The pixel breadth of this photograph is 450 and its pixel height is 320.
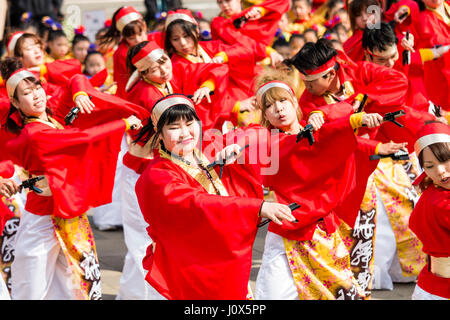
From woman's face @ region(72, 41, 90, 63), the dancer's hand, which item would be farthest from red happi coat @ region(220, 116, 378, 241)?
woman's face @ region(72, 41, 90, 63)

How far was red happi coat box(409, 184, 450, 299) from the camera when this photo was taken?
3891 mm

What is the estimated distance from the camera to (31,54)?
639cm

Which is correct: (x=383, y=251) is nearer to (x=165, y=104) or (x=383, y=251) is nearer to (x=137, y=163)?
(x=137, y=163)

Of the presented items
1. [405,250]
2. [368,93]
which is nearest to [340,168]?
[368,93]

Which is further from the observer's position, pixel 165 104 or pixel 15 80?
pixel 15 80

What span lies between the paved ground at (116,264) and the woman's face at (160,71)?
1516 mm

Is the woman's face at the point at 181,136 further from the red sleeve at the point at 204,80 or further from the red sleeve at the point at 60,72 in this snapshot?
the red sleeve at the point at 60,72

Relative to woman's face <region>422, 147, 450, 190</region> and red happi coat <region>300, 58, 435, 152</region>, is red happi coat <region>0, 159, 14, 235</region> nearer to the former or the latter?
red happi coat <region>300, 58, 435, 152</region>

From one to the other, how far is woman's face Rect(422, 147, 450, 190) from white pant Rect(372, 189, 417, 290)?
164 cm

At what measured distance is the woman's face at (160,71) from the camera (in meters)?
5.24

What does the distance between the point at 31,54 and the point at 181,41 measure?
1358mm

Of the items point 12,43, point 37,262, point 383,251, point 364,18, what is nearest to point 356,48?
point 364,18

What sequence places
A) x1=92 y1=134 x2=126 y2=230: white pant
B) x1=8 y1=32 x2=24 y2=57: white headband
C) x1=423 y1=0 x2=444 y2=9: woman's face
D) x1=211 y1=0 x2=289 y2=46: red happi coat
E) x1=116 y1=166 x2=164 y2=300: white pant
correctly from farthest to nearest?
x1=92 y1=134 x2=126 y2=230: white pant < x1=211 y1=0 x2=289 y2=46: red happi coat < x1=8 y1=32 x2=24 y2=57: white headband < x1=423 y1=0 x2=444 y2=9: woman's face < x1=116 y1=166 x2=164 y2=300: white pant
